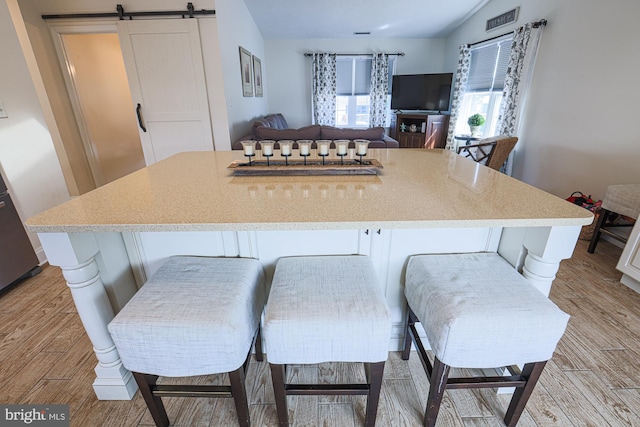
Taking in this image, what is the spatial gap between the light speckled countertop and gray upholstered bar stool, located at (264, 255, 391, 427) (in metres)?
0.25

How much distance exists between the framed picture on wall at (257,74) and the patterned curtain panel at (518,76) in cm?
384

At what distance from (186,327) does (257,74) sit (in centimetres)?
538

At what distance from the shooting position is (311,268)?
1.07 m

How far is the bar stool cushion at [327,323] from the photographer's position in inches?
33.4

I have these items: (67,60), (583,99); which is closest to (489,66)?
(583,99)

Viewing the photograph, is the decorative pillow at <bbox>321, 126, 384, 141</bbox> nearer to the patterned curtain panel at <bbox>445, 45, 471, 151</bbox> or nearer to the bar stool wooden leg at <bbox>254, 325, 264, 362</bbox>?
the bar stool wooden leg at <bbox>254, 325, 264, 362</bbox>

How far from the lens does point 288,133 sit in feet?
10.6

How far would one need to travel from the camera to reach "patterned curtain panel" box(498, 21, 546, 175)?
345 cm

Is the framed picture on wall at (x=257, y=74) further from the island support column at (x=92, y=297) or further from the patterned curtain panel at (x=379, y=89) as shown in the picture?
the island support column at (x=92, y=297)

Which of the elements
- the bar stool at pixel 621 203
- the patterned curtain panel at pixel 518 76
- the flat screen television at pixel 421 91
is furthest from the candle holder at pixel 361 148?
the flat screen television at pixel 421 91

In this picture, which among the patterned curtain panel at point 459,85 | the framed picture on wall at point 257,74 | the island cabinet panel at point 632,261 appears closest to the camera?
the island cabinet panel at point 632,261

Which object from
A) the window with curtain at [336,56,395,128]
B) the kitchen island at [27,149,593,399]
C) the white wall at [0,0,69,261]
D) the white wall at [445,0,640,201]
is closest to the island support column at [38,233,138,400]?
the kitchen island at [27,149,593,399]

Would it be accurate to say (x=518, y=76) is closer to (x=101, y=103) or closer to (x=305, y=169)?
(x=305, y=169)

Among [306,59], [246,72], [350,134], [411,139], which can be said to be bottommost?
[411,139]
